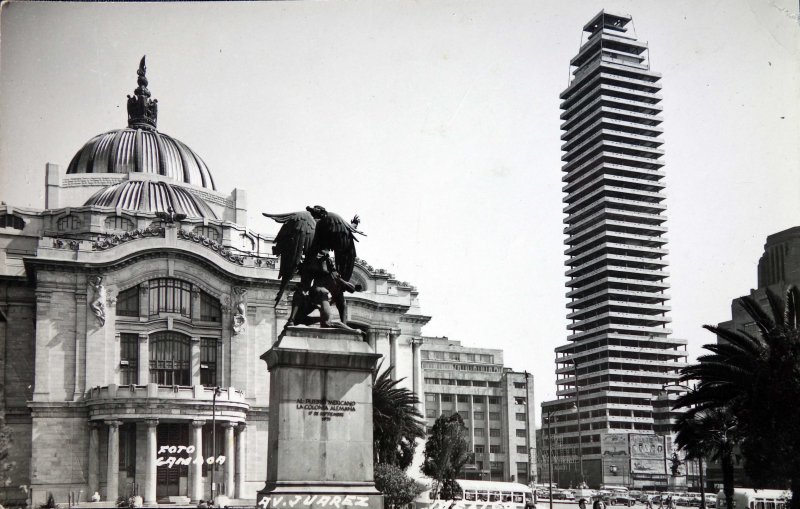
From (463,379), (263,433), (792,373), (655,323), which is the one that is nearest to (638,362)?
(655,323)

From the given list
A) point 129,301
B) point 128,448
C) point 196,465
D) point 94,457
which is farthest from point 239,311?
point 94,457

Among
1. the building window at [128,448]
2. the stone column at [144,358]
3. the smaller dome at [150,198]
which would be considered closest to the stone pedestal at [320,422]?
the building window at [128,448]

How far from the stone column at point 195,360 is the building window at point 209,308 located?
2.20 m

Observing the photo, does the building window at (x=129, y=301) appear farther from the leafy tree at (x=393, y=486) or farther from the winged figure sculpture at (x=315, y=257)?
the winged figure sculpture at (x=315, y=257)

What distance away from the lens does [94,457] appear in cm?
7644

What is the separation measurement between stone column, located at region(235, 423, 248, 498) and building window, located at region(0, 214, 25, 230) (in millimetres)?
31623

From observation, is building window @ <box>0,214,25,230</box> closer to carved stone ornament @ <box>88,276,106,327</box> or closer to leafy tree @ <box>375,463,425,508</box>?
carved stone ornament @ <box>88,276,106,327</box>

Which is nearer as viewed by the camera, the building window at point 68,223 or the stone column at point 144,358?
the stone column at point 144,358

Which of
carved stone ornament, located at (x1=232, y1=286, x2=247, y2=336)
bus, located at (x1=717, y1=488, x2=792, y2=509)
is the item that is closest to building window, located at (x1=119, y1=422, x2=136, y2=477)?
carved stone ornament, located at (x1=232, y1=286, x2=247, y2=336)

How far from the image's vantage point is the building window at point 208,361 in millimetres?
83625

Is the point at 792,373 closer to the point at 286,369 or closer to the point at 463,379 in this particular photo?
the point at 286,369

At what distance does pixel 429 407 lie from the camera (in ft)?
498

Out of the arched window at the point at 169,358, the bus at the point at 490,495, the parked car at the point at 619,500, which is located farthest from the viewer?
the parked car at the point at 619,500

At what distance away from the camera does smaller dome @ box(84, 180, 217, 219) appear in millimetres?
94562
